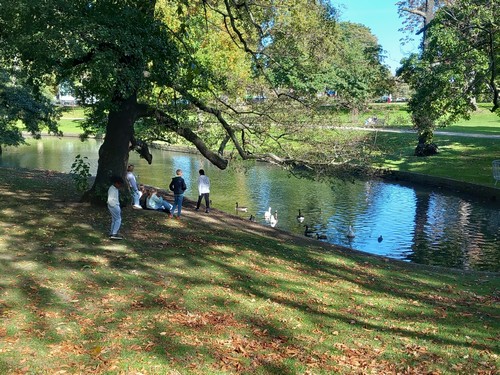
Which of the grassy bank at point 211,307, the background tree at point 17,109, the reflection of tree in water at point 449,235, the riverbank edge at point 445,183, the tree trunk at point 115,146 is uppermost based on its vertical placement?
the background tree at point 17,109

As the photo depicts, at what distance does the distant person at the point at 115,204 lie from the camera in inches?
458

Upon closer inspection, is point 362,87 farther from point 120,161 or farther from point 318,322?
point 318,322

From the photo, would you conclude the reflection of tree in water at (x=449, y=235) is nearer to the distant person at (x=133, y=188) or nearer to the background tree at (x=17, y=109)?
the distant person at (x=133, y=188)

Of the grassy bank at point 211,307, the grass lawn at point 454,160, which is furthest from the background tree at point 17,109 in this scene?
the grass lawn at point 454,160

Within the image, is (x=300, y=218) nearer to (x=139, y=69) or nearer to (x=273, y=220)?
(x=273, y=220)

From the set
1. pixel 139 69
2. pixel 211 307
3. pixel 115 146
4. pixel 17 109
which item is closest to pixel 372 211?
Answer: pixel 115 146

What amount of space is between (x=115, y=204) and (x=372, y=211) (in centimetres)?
1859

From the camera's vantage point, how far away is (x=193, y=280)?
10016mm

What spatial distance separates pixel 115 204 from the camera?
11.7m

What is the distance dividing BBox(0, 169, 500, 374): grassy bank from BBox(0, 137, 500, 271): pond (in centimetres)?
616

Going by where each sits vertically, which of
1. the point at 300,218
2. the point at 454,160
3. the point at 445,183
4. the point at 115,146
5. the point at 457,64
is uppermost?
the point at 457,64

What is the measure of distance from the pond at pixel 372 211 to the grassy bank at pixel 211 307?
20.2ft

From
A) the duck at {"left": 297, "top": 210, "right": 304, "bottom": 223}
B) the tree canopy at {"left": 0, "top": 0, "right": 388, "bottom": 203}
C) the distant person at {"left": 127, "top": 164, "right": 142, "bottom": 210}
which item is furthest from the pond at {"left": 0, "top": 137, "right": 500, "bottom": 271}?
the distant person at {"left": 127, "top": 164, "right": 142, "bottom": 210}

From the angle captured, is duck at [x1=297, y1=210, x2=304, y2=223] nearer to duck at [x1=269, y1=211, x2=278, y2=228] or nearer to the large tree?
duck at [x1=269, y1=211, x2=278, y2=228]
